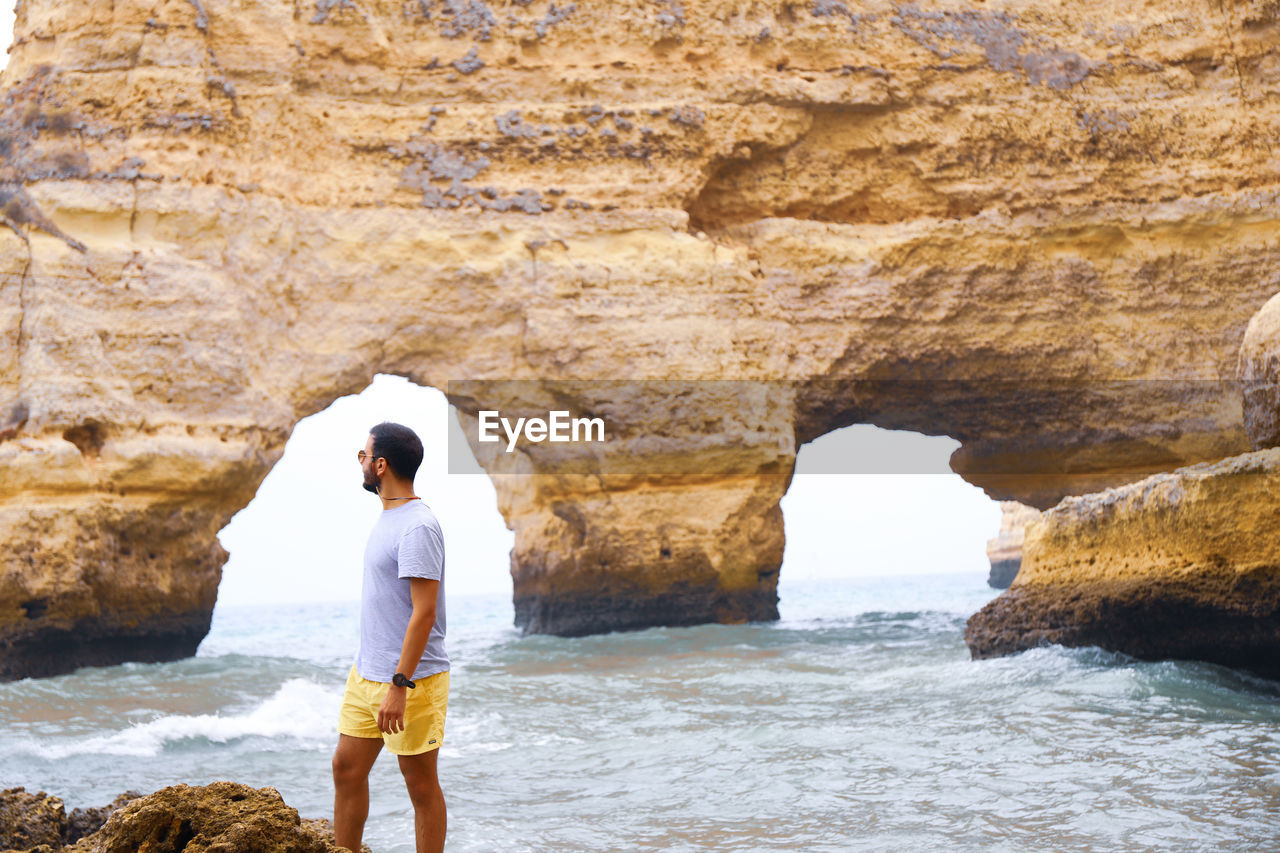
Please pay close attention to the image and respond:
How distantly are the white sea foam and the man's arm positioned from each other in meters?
3.49

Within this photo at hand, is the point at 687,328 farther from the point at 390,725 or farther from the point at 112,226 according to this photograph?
the point at 390,725

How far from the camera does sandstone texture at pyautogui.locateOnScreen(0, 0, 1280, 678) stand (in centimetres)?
1116

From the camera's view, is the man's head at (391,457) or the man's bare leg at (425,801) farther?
the man's head at (391,457)

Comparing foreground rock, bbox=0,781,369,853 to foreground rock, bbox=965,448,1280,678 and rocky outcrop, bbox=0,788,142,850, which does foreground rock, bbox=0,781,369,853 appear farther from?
foreground rock, bbox=965,448,1280,678


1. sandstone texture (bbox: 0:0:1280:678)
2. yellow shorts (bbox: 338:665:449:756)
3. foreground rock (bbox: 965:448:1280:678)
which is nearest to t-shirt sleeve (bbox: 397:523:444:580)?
yellow shorts (bbox: 338:665:449:756)

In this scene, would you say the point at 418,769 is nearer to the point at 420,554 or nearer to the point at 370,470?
the point at 420,554

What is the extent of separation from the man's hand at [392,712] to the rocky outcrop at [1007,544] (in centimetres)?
2420

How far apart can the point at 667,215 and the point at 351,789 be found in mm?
9980

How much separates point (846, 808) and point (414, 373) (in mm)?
8948

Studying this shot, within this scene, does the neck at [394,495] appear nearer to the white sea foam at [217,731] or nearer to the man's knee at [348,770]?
the man's knee at [348,770]

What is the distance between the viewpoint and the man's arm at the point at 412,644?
2.88m

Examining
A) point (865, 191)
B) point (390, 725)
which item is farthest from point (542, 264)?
point (390, 725)

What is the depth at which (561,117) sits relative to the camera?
12.2 meters

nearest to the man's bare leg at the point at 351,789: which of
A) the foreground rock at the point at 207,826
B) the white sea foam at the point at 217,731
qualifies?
the foreground rock at the point at 207,826
